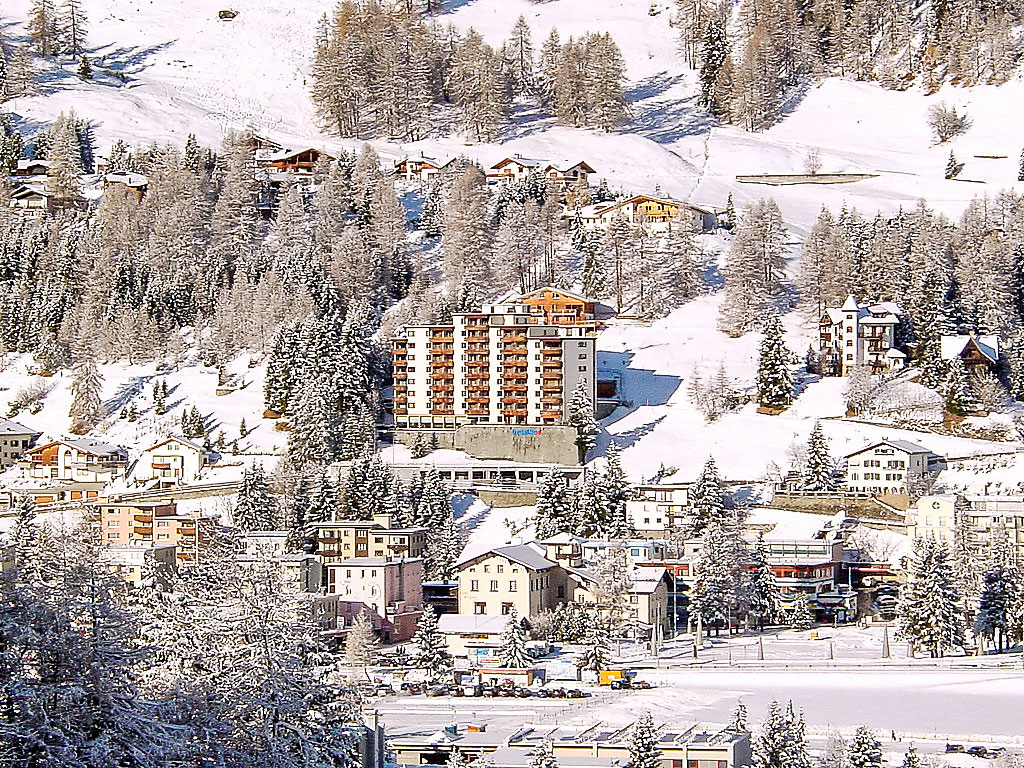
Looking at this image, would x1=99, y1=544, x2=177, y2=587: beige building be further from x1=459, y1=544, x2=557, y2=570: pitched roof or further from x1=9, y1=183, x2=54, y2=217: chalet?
x1=9, y1=183, x2=54, y2=217: chalet

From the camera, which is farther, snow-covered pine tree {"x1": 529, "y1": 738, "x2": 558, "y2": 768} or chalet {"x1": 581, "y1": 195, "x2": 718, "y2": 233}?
chalet {"x1": 581, "y1": 195, "x2": 718, "y2": 233}

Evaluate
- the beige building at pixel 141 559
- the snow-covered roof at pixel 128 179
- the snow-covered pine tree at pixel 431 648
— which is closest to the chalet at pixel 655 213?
the snow-covered roof at pixel 128 179

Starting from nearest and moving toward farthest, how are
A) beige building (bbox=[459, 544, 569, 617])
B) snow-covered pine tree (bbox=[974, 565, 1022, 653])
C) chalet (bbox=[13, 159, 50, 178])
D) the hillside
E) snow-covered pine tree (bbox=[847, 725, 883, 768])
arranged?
snow-covered pine tree (bbox=[847, 725, 883, 768])
snow-covered pine tree (bbox=[974, 565, 1022, 653])
beige building (bbox=[459, 544, 569, 617])
the hillside
chalet (bbox=[13, 159, 50, 178])

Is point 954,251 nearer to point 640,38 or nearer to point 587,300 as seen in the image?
point 587,300

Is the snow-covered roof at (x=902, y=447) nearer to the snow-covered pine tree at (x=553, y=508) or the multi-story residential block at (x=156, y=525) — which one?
the snow-covered pine tree at (x=553, y=508)

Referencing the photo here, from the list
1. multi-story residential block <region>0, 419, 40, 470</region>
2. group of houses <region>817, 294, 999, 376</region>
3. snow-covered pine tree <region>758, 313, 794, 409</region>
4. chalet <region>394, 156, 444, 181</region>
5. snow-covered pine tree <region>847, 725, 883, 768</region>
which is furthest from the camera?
chalet <region>394, 156, 444, 181</region>

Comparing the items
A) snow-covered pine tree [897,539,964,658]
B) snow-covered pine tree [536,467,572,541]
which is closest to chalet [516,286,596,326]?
snow-covered pine tree [536,467,572,541]
